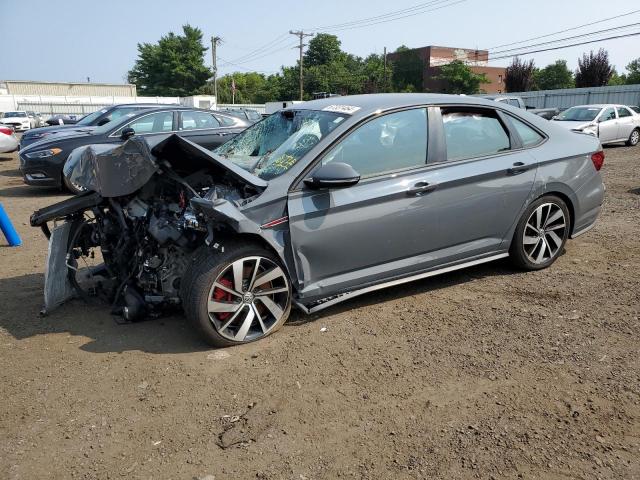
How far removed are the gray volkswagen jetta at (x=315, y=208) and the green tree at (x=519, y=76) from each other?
5465cm

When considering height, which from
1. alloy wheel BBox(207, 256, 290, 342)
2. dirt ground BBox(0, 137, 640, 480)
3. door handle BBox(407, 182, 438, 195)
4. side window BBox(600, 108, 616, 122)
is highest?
side window BBox(600, 108, 616, 122)

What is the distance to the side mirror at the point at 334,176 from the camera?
361cm

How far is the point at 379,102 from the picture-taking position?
14.0ft

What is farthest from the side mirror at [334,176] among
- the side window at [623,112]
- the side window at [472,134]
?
the side window at [623,112]

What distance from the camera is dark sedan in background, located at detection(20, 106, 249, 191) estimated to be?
9508 mm

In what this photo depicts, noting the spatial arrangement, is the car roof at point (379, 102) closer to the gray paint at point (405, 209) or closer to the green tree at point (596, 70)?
the gray paint at point (405, 209)

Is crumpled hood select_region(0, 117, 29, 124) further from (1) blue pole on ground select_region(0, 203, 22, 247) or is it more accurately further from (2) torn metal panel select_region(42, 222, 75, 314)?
(2) torn metal panel select_region(42, 222, 75, 314)

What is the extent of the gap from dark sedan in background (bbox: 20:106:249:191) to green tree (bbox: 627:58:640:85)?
64.7 metres

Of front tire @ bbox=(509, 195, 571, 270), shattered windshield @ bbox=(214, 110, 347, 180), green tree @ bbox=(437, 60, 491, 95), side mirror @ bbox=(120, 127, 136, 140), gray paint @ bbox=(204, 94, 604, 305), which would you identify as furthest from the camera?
green tree @ bbox=(437, 60, 491, 95)

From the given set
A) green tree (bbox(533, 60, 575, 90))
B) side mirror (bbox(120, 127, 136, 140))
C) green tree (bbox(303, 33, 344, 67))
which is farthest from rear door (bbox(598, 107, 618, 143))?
green tree (bbox(303, 33, 344, 67))

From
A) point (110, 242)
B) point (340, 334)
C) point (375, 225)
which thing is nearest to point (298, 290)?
point (340, 334)

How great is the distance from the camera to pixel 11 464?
8.38 ft

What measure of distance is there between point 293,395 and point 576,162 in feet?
11.8

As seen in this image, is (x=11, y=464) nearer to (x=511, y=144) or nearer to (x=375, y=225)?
(x=375, y=225)
